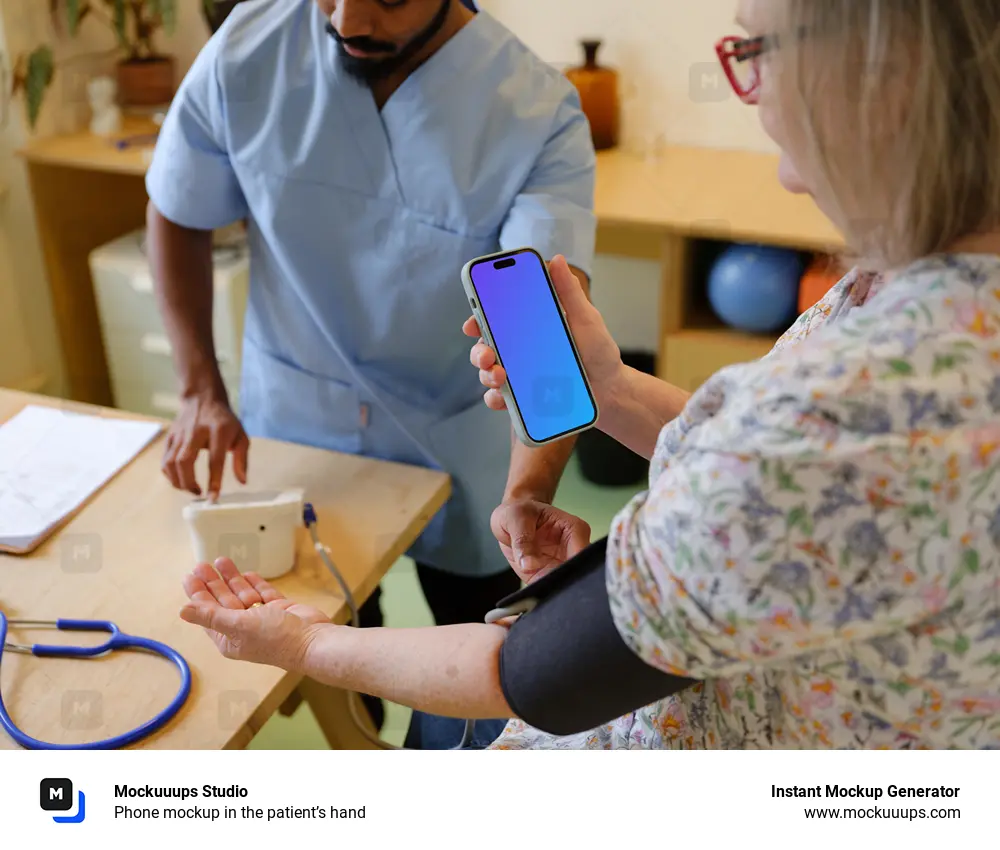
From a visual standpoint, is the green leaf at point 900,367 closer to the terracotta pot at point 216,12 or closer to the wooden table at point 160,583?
the wooden table at point 160,583

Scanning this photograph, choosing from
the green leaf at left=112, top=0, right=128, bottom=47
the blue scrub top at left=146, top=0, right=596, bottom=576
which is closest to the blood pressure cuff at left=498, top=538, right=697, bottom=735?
the blue scrub top at left=146, top=0, right=596, bottom=576

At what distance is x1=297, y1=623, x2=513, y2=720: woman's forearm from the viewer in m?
0.54

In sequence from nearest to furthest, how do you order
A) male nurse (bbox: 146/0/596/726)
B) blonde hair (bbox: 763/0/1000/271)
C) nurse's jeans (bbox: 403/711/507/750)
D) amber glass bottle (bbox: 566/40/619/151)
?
blonde hair (bbox: 763/0/1000/271) < nurse's jeans (bbox: 403/711/507/750) < male nurse (bbox: 146/0/596/726) < amber glass bottle (bbox: 566/40/619/151)

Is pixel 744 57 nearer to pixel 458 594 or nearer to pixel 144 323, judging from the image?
pixel 458 594

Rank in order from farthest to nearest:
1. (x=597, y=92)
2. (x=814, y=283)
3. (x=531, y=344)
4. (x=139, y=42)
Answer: (x=139, y=42) → (x=597, y=92) → (x=814, y=283) → (x=531, y=344)

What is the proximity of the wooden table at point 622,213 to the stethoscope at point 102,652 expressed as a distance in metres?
0.98

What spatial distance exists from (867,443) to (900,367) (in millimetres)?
36

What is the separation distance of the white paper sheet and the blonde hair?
2.44ft

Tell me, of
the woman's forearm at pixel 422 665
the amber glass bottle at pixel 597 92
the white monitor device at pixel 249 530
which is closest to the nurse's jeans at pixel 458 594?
the white monitor device at pixel 249 530

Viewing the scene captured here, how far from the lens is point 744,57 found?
0.49 metres

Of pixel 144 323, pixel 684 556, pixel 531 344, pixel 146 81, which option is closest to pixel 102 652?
pixel 531 344

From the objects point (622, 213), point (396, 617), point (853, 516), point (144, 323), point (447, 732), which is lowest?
point (396, 617)

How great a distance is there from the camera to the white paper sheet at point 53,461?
3.03 feet
